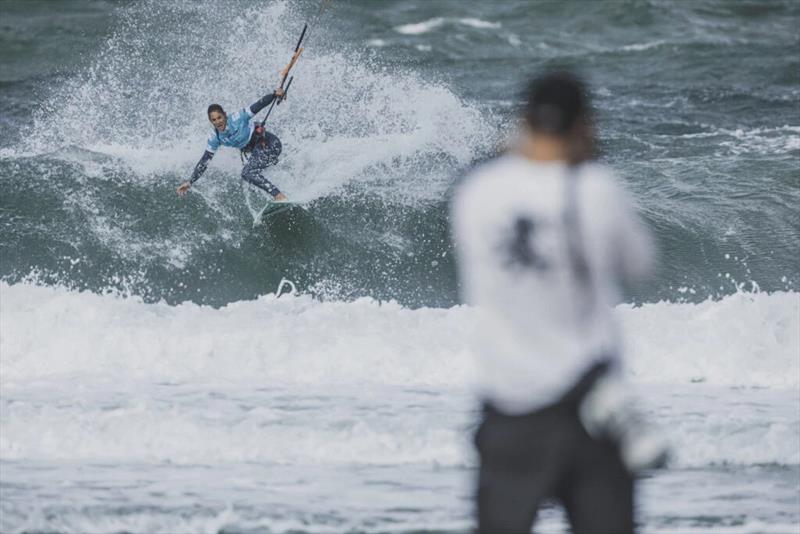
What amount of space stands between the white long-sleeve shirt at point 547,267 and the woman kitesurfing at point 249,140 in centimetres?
908

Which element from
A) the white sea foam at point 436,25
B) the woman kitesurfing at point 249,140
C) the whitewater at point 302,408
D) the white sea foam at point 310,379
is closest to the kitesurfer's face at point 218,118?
the woman kitesurfing at point 249,140

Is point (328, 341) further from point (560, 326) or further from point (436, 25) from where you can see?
point (436, 25)

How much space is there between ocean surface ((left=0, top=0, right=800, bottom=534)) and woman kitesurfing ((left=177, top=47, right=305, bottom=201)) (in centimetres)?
83

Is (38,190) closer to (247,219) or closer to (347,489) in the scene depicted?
(247,219)

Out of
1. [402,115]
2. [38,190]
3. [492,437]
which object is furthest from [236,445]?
[402,115]

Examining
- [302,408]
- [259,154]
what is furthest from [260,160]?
[302,408]

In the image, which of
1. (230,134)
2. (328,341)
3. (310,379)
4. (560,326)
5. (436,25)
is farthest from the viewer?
(436,25)

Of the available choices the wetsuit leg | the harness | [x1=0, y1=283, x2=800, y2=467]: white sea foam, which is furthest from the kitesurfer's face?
[x1=0, y1=283, x2=800, y2=467]: white sea foam

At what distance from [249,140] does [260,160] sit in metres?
0.29

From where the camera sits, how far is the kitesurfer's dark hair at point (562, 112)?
3.10m

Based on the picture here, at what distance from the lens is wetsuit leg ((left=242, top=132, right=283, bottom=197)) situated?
12.9 metres

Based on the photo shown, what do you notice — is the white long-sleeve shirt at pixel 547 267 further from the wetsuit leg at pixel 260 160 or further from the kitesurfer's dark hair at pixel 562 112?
the wetsuit leg at pixel 260 160

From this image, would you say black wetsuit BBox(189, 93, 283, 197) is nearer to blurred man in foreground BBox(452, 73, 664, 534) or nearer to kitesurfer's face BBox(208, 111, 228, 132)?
kitesurfer's face BBox(208, 111, 228, 132)

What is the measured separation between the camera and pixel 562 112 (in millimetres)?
3115
